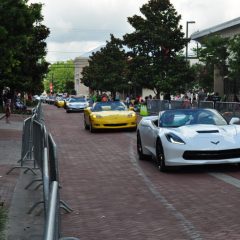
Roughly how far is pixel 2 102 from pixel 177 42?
16417 mm

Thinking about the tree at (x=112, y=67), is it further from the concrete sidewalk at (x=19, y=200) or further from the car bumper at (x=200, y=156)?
the car bumper at (x=200, y=156)

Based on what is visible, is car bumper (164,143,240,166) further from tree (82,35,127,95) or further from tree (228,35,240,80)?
tree (82,35,127,95)

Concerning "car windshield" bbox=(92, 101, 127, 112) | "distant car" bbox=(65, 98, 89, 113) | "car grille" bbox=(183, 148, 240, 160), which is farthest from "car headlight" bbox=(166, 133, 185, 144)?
"distant car" bbox=(65, 98, 89, 113)

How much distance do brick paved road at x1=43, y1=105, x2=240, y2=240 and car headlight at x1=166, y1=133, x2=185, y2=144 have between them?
0.63 m

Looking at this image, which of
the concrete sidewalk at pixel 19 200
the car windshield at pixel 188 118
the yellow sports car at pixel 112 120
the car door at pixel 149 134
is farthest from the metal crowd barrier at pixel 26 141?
the yellow sports car at pixel 112 120

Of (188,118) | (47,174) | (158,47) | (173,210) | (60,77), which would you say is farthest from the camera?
(60,77)

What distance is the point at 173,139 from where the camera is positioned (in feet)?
35.0

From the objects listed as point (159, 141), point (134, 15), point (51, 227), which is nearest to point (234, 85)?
point (134, 15)

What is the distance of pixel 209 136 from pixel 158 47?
29.8 meters

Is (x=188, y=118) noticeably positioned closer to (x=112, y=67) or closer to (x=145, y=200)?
(x=145, y=200)

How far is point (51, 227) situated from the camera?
3.18m

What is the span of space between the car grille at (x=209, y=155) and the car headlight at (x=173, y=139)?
0.26m

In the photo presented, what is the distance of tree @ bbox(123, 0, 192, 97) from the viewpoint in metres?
39.2

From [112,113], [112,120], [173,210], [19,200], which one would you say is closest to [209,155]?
[173,210]
